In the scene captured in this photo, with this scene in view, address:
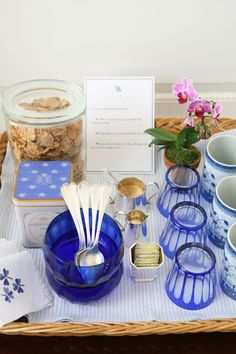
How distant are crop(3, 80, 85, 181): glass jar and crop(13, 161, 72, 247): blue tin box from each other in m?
0.03

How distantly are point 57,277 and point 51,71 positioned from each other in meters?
0.48

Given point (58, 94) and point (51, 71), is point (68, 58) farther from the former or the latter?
point (58, 94)

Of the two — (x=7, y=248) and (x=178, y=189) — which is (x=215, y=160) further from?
(x=7, y=248)

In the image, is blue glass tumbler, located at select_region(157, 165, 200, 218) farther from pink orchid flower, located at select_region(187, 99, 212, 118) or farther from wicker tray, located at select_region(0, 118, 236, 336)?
wicker tray, located at select_region(0, 118, 236, 336)

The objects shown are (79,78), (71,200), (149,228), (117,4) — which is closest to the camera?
(71,200)

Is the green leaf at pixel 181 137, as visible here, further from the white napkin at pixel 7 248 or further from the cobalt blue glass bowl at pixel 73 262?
the white napkin at pixel 7 248

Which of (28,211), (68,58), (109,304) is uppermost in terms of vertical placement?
(68,58)

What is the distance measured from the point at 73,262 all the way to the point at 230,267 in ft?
0.66

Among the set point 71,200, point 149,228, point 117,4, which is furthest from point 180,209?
point 117,4

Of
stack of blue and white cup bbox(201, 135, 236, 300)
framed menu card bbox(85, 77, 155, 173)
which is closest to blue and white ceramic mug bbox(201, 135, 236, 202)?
stack of blue and white cup bbox(201, 135, 236, 300)

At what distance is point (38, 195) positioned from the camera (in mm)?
699

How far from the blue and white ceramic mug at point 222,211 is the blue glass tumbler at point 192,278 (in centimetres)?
6

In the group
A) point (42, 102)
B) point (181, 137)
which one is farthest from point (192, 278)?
point (42, 102)

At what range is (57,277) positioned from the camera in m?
0.66
